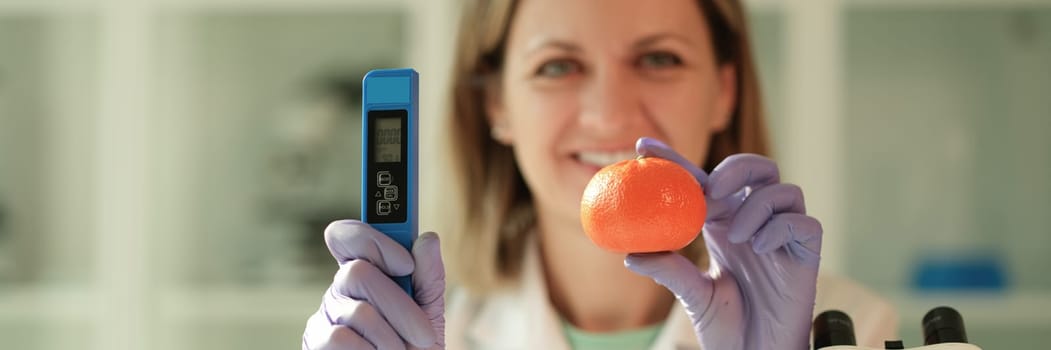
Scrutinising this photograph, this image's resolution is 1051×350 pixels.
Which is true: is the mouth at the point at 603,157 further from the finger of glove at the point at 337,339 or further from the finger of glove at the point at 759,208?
the finger of glove at the point at 337,339

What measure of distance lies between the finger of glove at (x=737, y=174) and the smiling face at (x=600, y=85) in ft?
1.10

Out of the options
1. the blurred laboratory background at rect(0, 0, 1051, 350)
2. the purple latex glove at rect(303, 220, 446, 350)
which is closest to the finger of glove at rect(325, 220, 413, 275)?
the purple latex glove at rect(303, 220, 446, 350)

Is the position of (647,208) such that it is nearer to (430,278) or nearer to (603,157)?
(430,278)

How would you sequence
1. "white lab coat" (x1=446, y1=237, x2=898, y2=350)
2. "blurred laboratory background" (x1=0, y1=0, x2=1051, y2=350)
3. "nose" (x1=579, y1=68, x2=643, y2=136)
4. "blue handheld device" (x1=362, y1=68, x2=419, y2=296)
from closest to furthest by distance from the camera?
"blue handheld device" (x1=362, y1=68, x2=419, y2=296) → "nose" (x1=579, y1=68, x2=643, y2=136) → "white lab coat" (x1=446, y1=237, x2=898, y2=350) → "blurred laboratory background" (x1=0, y1=0, x2=1051, y2=350)

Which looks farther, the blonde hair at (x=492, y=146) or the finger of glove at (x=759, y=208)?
the blonde hair at (x=492, y=146)

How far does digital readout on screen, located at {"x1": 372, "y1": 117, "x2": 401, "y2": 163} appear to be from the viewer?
0.88 m

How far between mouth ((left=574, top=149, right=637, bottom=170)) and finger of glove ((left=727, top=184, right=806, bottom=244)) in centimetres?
36

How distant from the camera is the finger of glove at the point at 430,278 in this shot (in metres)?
0.90

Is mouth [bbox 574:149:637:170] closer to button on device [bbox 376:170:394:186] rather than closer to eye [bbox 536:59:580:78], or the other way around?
eye [bbox 536:59:580:78]

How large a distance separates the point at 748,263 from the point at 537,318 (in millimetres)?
559

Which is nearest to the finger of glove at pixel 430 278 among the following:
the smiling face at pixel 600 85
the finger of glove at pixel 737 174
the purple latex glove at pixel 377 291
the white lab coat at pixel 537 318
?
the purple latex glove at pixel 377 291

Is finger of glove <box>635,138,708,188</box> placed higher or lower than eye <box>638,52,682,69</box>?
lower

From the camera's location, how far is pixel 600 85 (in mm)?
1288

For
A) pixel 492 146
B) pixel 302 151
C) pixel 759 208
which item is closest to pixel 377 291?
pixel 759 208
